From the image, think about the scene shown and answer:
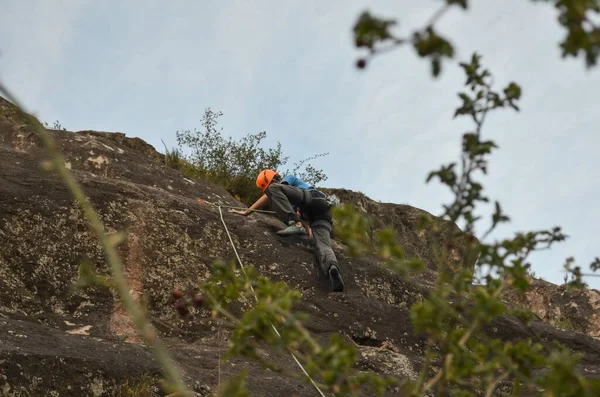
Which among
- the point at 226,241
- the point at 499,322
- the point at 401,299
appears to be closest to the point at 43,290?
the point at 226,241

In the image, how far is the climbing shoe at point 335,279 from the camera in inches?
400

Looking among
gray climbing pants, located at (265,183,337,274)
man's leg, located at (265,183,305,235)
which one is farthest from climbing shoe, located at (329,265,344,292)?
man's leg, located at (265,183,305,235)

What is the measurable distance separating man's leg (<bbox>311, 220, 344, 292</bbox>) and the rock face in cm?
14

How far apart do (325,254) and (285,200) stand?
135 centimetres

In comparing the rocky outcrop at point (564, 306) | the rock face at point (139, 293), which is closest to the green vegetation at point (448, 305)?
the rock face at point (139, 293)

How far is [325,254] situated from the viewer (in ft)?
34.8

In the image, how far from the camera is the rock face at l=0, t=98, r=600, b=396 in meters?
6.61

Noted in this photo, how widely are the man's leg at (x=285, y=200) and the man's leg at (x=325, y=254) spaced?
0.26 meters

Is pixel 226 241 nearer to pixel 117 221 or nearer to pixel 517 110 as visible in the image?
pixel 117 221

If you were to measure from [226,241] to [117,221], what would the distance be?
1.48m

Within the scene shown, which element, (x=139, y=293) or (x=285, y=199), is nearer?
(x=139, y=293)

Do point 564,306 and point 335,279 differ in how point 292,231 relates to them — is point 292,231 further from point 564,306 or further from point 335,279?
A: point 564,306

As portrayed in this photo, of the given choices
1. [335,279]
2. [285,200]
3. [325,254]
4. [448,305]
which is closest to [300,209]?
[285,200]

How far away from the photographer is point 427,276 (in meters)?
13.1
